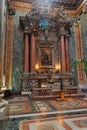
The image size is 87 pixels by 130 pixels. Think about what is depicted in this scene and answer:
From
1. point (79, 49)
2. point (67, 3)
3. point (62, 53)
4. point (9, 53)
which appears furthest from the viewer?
point (67, 3)

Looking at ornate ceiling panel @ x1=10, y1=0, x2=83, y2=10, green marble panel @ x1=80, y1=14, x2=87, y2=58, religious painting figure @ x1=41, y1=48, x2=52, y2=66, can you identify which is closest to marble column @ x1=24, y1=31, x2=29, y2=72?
religious painting figure @ x1=41, y1=48, x2=52, y2=66

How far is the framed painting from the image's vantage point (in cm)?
1039

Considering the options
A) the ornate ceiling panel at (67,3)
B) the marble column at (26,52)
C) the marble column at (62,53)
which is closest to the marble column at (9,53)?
the marble column at (26,52)

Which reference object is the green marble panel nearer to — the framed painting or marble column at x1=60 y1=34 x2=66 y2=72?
marble column at x1=60 y1=34 x2=66 y2=72

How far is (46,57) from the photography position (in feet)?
34.4

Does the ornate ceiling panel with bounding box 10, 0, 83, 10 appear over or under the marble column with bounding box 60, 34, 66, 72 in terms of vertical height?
over

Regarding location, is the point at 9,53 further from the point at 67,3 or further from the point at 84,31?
the point at 67,3

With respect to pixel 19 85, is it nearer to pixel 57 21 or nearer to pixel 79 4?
pixel 57 21

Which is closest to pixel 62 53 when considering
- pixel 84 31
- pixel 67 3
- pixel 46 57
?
pixel 46 57

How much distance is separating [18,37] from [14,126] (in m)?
8.29

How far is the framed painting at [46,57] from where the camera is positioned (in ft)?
34.1

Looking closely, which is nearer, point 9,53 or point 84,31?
point 9,53

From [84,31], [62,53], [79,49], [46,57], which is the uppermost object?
[84,31]

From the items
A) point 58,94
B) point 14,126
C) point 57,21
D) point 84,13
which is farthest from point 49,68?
point 14,126
